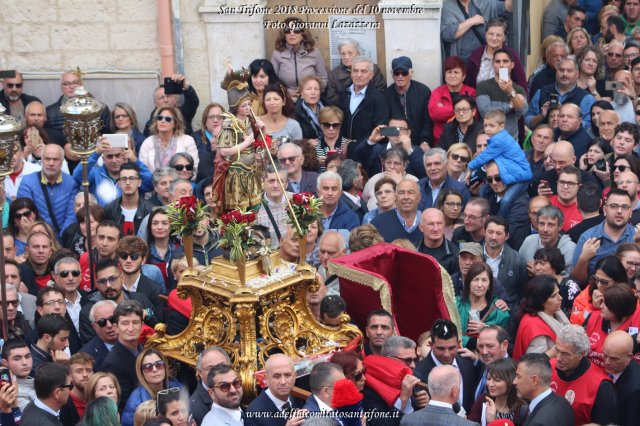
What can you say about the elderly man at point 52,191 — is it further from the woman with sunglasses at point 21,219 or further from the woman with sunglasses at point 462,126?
the woman with sunglasses at point 462,126

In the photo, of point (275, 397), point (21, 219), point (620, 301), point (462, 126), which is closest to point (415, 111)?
point (462, 126)

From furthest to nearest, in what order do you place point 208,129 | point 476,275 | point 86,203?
point 208,129
point 86,203
point 476,275

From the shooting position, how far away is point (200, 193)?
1666 cm

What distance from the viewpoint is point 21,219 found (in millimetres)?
16203

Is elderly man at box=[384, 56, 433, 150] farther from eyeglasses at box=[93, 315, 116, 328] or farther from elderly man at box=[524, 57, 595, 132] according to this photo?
eyeglasses at box=[93, 315, 116, 328]

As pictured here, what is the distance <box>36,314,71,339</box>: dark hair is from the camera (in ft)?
43.6

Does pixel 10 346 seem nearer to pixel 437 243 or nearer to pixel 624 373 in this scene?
pixel 437 243

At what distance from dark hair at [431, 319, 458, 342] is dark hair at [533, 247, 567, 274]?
1.94 meters

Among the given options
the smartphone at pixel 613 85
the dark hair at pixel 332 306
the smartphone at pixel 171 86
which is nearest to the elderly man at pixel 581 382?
the dark hair at pixel 332 306

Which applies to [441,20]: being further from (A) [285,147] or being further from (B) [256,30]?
(A) [285,147]

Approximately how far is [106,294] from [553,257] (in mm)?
3948

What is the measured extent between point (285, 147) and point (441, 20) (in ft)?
11.4

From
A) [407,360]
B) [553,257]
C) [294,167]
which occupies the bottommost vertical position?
[407,360]

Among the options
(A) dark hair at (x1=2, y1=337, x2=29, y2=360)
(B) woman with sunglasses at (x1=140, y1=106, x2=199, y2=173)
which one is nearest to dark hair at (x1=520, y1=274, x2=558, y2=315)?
(A) dark hair at (x1=2, y1=337, x2=29, y2=360)
